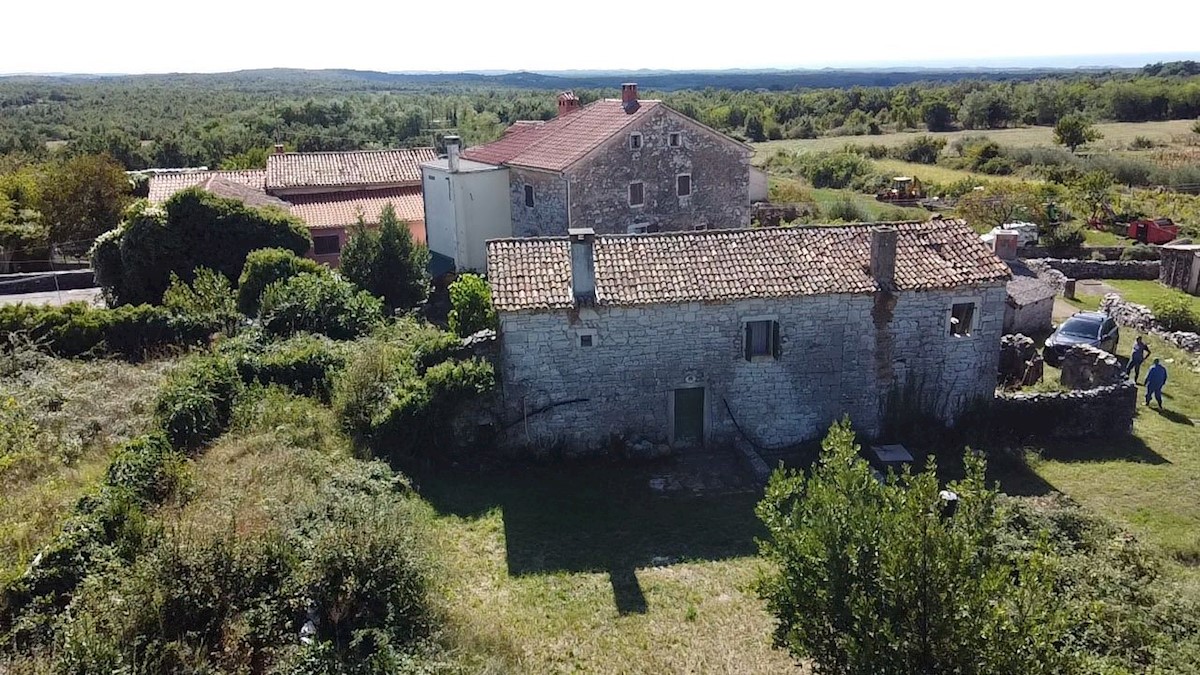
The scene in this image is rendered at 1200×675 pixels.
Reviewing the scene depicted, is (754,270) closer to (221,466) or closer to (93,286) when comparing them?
(221,466)

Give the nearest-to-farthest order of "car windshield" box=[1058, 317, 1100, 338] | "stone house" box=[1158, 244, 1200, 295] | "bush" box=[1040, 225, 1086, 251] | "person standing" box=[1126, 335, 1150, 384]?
1. "person standing" box=[1126, 335, 1150, 384]
2. "car windshield" box=[1058, 317, 1100, 338]
3. "stone house" box=[1158, 244, 1200, 295]
4. "bush" box=[1040, 225, 1086, 251]

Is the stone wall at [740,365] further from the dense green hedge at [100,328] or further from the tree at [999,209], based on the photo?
the tree at [999,209]

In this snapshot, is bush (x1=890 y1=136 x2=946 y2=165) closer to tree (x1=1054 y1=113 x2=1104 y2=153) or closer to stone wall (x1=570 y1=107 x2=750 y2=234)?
tree (x1=1054 y1=113 x2=1104 y2=153)

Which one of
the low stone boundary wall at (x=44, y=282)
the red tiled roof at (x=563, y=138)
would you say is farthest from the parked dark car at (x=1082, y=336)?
the low stone boundary wall at (x=44, y=282)

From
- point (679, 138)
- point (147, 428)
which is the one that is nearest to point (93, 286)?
point (147, 428)

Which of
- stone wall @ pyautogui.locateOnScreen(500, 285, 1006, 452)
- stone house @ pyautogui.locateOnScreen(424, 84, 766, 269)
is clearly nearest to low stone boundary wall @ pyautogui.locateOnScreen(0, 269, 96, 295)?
stone house @ pyautogui.locateOnScreen(424, 84, 766, 269)

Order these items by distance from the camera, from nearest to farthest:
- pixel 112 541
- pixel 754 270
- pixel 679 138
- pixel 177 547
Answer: pixel 177 547 < pixel 112 541 < pixel 754 270 < pixel 679 138

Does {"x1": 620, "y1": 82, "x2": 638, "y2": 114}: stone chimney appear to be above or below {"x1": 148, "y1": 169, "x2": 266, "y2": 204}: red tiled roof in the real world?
above
